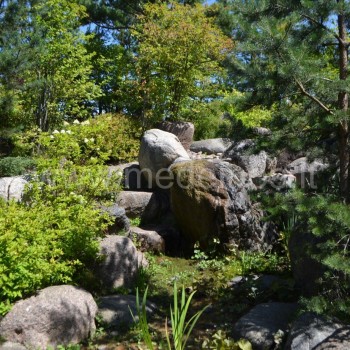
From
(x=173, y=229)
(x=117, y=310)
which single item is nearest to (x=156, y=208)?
(x=173, y=229)

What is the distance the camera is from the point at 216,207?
723 centimetres

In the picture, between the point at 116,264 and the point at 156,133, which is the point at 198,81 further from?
the point at 116,264

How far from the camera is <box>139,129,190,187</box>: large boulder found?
359 inches

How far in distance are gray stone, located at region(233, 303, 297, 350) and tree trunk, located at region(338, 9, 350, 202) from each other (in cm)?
127

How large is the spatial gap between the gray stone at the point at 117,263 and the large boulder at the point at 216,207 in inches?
59.6

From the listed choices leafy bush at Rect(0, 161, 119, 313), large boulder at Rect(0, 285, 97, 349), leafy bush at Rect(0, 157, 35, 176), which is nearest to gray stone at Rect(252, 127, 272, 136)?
leafy bush at Rect(0, 161, 119, 313)

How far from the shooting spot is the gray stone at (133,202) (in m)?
8.74

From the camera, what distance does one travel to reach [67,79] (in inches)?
460

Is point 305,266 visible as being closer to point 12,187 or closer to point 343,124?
point 343,124

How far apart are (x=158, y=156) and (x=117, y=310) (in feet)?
14.8

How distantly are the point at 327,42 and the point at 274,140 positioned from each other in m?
1.07

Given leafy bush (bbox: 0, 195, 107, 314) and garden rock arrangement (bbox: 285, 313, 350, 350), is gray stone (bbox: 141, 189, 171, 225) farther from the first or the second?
garden rock arrangement (bbox: 285, 313, 350, 350)

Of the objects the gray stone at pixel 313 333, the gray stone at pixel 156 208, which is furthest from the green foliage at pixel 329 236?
the gray stone at pixel 156 208

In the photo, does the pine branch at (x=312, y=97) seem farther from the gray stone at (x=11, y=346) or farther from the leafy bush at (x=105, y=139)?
the leafy bush at (x=105, y=139)
